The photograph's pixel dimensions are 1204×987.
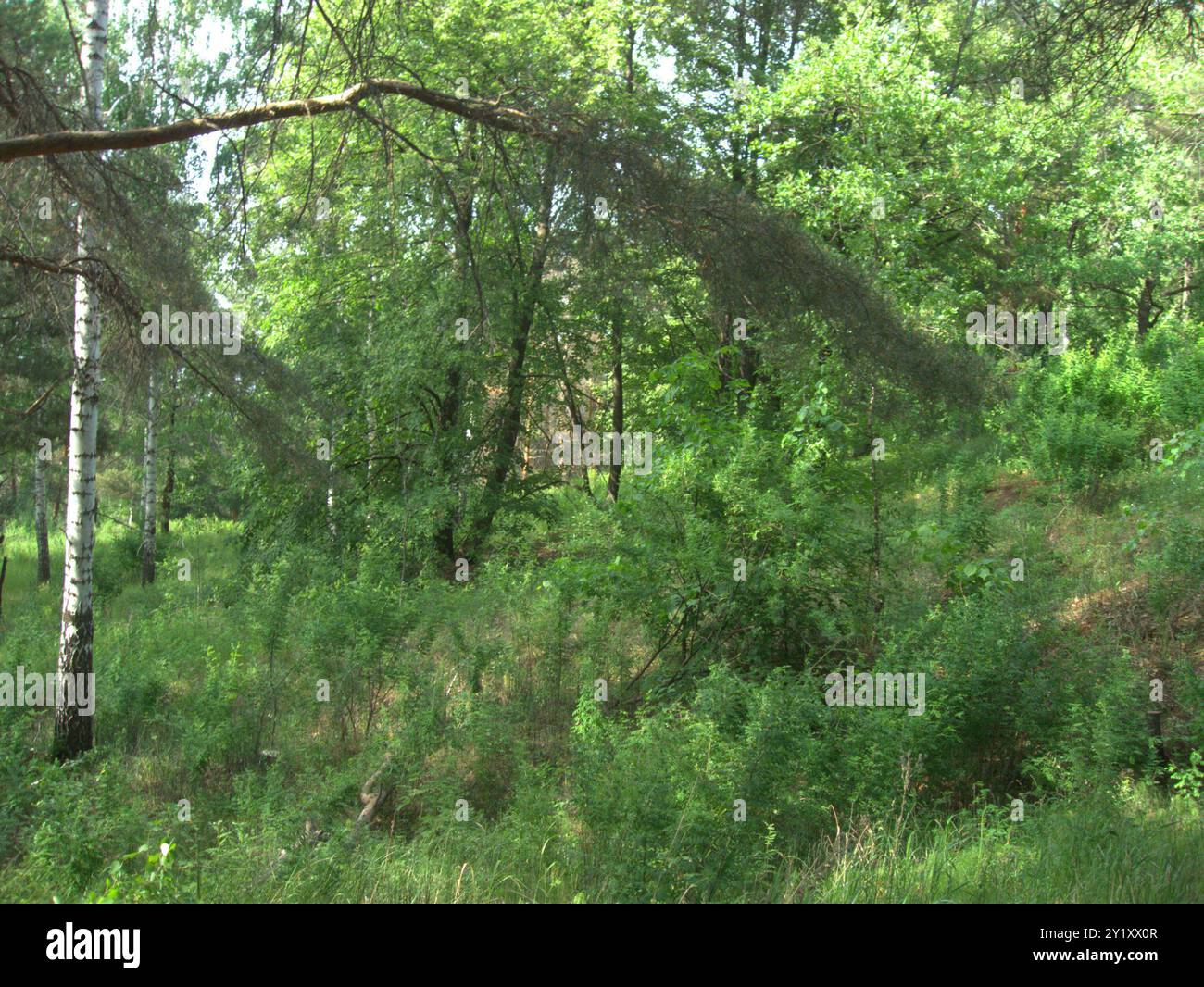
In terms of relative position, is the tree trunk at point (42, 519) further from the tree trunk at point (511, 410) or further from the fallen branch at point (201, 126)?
the fallen branch at point (201, 126)

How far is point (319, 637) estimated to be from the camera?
10.2m

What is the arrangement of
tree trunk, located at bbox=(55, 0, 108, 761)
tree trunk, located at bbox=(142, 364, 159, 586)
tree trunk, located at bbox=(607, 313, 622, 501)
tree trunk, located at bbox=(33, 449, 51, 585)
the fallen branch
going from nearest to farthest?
the fallen branch, tree trunk, located at bbox=(55, 0, 108, 761), tree trunk, located at bbox=(607, 313, 622, 501), tree trunk, located at bbox=(142, 364, 159, 586), tree trunk, located at bbox=(33, 449, 51, 585)

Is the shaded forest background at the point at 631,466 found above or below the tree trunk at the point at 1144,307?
below

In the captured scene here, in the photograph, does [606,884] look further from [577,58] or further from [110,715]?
[577,58]

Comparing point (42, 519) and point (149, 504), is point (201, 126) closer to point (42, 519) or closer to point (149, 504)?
point (149, 504)

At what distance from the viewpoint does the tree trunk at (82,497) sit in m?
8.95

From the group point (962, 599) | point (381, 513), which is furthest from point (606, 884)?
point (381, 513)

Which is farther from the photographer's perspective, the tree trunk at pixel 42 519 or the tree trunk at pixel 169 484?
the tree trunk at pixel 169 484

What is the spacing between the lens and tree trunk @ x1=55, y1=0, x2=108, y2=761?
352 inches

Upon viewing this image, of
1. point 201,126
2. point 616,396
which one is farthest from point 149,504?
point 201,126

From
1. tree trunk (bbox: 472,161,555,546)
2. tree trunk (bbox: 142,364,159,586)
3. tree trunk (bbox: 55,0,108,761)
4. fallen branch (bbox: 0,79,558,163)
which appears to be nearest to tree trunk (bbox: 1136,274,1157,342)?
tree trunk (bbox: 472,161,555,546)

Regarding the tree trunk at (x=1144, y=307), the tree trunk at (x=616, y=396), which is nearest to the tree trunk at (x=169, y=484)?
the tree trunk at (x=616, y=396)

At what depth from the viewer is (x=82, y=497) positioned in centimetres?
903

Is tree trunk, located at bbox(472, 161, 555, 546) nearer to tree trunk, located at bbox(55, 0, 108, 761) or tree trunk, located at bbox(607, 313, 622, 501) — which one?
tree trunk, located at bbox(607, 313, 622, 501)
